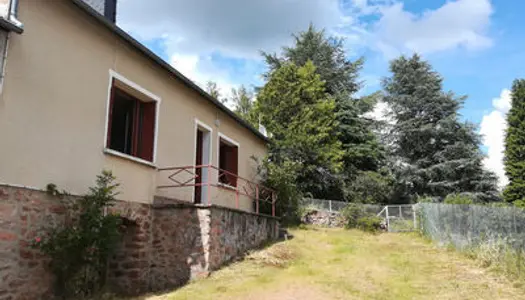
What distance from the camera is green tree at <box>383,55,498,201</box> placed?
26.9 metres

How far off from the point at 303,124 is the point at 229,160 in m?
10.2

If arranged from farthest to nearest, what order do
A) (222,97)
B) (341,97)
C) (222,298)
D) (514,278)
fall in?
1. (222,97)
2. (341,97)
3. (514,278)
4. (222,298)

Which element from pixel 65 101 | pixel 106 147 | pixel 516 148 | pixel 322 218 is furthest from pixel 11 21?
pixel 516 148

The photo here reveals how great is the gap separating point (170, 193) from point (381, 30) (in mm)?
7330

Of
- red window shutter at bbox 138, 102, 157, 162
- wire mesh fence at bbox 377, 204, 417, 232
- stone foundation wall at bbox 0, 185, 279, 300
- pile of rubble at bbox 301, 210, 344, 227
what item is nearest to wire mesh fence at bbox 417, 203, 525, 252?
wire mesh fence at bbox 377, 204, 417, 232

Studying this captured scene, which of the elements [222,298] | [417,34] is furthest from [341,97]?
[222,298]

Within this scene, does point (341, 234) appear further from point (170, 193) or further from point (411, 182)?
point (411, 182)

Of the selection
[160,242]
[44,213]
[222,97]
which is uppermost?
[222,97]

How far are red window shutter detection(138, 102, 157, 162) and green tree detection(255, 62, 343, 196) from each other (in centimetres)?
1301

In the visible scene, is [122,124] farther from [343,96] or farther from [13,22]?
[343,96]

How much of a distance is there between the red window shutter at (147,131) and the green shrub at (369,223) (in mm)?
11536

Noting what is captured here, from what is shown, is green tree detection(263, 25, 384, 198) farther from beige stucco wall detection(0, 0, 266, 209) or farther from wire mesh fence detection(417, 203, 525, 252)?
beige stucco wall detection(0, 0, 266, 209)

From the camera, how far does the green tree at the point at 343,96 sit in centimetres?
2592

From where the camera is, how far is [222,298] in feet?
23.1
